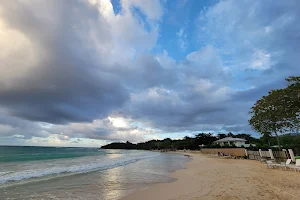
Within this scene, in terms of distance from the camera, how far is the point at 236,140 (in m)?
41.5

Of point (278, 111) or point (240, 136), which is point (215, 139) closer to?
point (240, 136)

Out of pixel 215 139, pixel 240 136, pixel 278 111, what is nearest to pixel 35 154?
pixel 278 111

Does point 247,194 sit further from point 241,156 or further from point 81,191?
point 241,156

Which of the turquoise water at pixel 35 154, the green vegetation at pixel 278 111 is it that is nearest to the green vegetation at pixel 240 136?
the green vegetation at pixel 278 111

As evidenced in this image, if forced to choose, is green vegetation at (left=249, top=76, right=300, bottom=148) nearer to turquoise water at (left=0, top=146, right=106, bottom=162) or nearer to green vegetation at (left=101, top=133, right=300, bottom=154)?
green vegetation at (left=101, top=133, right=300, bottom=154)

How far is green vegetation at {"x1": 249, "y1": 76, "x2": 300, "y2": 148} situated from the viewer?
51.9 feet

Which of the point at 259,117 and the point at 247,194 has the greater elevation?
the point at 259,117

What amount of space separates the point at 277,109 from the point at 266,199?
551 inches

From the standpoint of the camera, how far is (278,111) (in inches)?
693

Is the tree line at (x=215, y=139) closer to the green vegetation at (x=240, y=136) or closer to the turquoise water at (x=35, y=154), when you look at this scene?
the green vegetation at (x=240, y=136)

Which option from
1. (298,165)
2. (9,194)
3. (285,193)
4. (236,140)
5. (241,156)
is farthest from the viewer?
(236,140)

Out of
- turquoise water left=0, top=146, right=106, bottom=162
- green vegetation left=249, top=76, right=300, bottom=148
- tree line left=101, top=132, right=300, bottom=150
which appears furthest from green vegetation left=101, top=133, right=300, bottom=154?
turquoise water left=0, top=146, right=106, bottom=162

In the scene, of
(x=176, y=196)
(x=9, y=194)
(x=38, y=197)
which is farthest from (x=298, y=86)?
(x=9, y=194)

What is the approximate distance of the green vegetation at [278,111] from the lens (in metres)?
15.8
